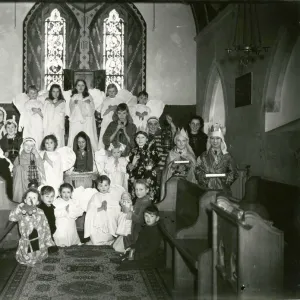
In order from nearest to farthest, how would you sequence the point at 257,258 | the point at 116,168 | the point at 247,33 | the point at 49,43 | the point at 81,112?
1. the point at 257,258
2. the point at 116,168
3. the point at 247,33
4. the point at 81,112
5. the point at 49,43

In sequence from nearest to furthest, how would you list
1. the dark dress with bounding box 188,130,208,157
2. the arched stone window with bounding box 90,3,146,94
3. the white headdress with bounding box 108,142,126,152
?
1. the dark dress with bounding box 188,130,208,157
2. the white headdress with bounding box 108,142,126,152
3. the arched stone window with bounding box 90,3,146,94

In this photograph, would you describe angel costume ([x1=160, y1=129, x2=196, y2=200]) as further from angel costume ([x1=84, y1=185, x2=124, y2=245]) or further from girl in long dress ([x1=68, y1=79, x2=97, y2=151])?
girl in long dress ([x1=68, y1=79, x2=97, y2=151])

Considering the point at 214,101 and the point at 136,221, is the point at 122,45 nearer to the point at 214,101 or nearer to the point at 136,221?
the point at 214,101

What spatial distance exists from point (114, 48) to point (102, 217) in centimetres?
683

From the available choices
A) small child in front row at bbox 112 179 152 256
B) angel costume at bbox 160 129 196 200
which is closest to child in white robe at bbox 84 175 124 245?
small child in front row at bbox 112 179 152 256

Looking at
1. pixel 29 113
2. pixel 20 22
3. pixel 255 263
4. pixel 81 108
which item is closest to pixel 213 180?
pixel 255 263

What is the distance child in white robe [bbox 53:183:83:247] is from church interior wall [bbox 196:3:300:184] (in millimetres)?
3120

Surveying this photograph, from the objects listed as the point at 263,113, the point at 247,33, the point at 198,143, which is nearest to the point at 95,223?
the point at 198,143

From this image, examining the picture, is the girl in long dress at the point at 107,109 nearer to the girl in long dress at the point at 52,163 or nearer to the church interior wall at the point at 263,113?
the girl in long dress at the point at 52,163

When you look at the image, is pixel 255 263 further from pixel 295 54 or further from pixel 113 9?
pixel 113 9

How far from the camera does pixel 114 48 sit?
12.7 meters

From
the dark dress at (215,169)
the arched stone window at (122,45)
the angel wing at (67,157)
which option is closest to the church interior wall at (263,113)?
the dark dress at (215,169)

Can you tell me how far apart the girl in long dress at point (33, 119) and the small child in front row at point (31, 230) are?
157 inches

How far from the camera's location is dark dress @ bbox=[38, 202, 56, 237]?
6.43 meters
